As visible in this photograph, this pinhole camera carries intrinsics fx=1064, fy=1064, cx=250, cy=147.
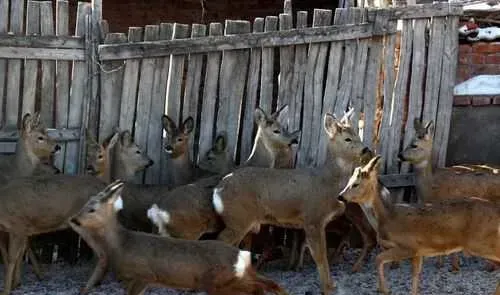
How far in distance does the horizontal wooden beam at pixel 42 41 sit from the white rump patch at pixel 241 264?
10.0 ft

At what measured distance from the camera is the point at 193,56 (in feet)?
34.9

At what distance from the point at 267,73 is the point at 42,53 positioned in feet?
7.35

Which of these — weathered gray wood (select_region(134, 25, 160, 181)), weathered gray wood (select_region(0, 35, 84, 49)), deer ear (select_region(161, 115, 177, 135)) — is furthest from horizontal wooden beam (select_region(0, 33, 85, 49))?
deer ear (select_region(161, 115, 177, 135))

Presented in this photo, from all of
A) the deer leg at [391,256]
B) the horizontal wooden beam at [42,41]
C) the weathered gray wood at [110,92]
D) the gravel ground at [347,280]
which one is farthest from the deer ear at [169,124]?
the deer leg at [391,256]

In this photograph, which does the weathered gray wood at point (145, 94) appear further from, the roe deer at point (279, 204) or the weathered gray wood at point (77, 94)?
the roe deer at point (279, 204)

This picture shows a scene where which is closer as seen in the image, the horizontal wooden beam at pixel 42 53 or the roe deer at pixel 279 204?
the roe deer at pixel 279 204

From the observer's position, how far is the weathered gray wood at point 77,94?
34.1 ft

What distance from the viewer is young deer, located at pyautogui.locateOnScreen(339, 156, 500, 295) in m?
9.11

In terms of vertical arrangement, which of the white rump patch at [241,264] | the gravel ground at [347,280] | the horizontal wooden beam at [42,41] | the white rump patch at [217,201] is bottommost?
the gravel ground at [347,280]

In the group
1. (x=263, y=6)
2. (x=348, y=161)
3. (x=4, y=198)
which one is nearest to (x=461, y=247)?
(x=348, y=161)

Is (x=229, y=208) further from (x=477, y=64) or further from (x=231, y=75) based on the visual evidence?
(x=477, y=64)

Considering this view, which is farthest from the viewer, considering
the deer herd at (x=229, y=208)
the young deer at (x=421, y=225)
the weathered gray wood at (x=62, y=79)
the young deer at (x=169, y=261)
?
the weathered gray wood at (x=62, y=79)

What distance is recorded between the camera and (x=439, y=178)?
10.9 m

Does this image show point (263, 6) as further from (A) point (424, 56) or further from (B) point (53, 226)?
(B) point (53, 226)
